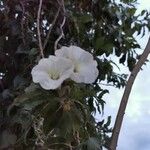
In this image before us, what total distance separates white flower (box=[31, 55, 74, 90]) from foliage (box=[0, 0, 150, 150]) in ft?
0.09

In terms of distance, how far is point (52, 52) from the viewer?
5.25 ft

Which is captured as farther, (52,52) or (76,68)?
(52,52)

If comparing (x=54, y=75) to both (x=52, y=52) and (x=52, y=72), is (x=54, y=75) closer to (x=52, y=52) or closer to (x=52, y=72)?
(x=52, y=72)

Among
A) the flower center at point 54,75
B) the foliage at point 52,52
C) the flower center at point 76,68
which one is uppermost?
the flower center at point 76,68

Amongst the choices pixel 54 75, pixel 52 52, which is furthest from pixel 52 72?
pixel 52 52

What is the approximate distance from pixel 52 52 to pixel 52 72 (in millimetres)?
544

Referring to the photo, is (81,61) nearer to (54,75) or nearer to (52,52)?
(54,75)

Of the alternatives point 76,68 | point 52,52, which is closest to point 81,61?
Answer: point 76,68

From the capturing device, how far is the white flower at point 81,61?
1.06 meters

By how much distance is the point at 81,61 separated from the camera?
3.49 ft

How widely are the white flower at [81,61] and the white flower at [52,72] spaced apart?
16mm

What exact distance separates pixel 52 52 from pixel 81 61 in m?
0.54

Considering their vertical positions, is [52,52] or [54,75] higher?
[54,75]

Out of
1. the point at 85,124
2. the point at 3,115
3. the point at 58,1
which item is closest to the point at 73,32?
the point at 58,1
